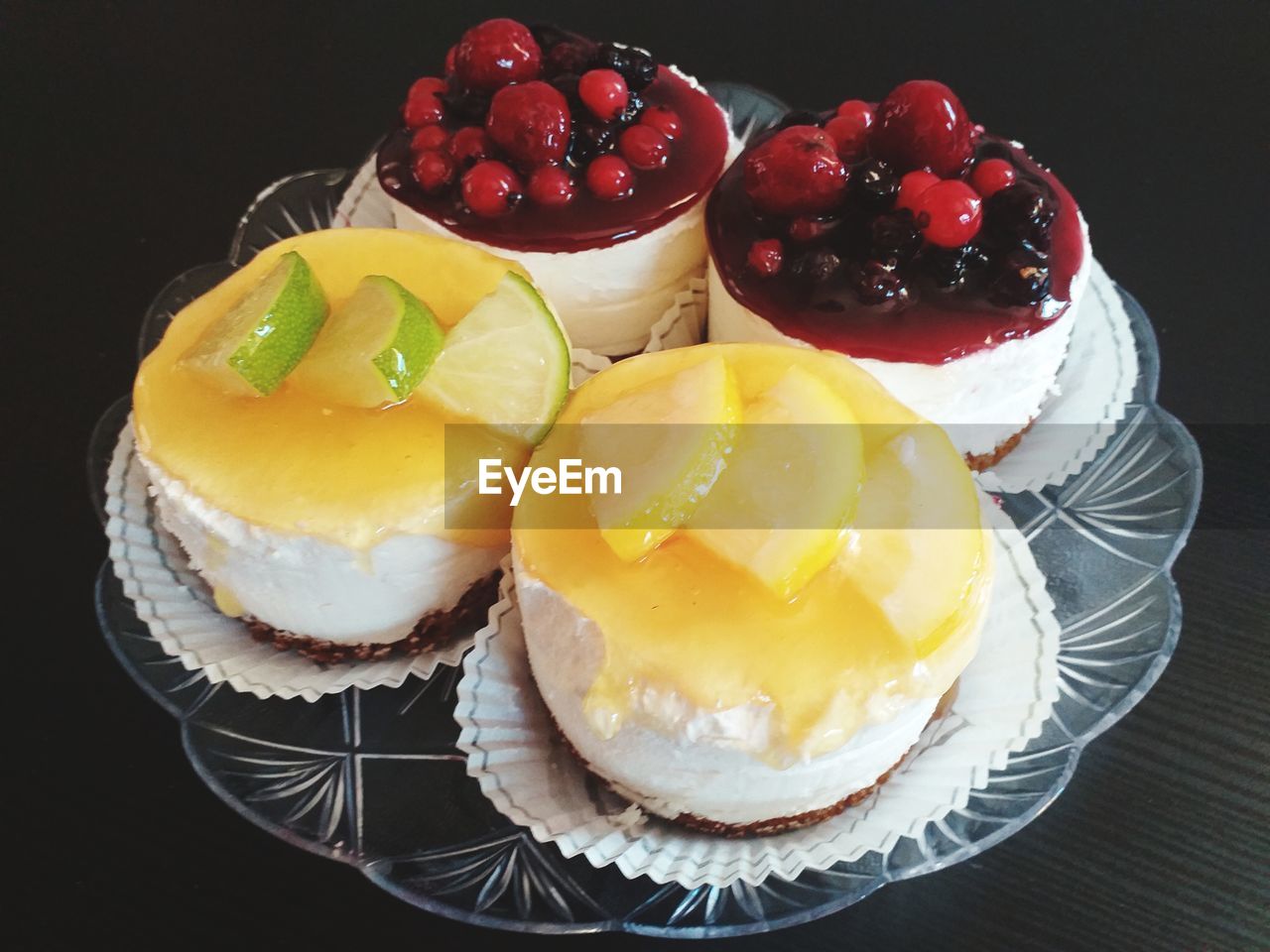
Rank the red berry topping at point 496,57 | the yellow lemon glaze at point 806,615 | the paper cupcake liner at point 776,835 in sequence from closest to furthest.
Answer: the yellow lemon glaze at point 806,615 → the paper cupcake liner at point 776,835 → the red berry topping at point 496,57

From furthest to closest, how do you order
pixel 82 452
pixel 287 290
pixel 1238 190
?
pixel 1238 190
pixel 82 452
pixel 287 290

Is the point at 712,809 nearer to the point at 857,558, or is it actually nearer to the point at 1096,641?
the point at 857,558

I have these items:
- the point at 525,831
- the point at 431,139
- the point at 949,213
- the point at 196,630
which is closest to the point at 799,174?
the point at 949,213

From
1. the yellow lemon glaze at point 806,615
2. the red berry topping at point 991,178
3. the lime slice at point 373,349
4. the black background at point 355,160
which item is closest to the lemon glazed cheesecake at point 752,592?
the yellow lemon glaze at point 806,615

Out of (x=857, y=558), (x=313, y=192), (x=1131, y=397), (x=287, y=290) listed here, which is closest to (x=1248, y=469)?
(x=1131, y=397)

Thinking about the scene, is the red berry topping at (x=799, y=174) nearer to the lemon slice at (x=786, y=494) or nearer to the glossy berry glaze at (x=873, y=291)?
the glossy berry glaze at (x=873, y=291)

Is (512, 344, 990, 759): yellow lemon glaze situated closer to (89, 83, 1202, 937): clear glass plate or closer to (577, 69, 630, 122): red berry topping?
(89, 83, 1202, 937): clear glass plate

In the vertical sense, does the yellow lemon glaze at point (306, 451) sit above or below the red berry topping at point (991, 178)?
below

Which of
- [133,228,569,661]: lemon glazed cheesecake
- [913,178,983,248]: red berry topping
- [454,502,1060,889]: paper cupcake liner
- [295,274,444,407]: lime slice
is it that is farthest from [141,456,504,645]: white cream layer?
[913,178,983,248]: red berry topping
